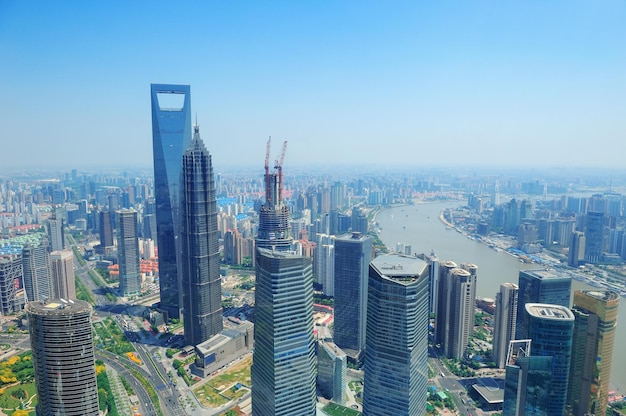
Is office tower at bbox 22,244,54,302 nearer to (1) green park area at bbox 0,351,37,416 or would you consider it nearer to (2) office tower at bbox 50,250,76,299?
(2) office tower at bbox 50,250,76,299

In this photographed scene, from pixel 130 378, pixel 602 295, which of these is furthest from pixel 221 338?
pixel 602 295

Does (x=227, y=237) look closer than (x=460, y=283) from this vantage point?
No

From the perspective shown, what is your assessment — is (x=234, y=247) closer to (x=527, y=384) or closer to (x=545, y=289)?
(x=545, y=289)

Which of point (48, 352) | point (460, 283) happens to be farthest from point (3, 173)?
point (460, 283)

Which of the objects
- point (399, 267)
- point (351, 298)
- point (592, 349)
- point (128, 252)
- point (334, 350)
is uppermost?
point (399, 267)

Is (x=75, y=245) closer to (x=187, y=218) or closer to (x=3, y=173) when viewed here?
(x=3, y=173)

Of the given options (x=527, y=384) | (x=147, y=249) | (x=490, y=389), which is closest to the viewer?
(x=527, y=384)
